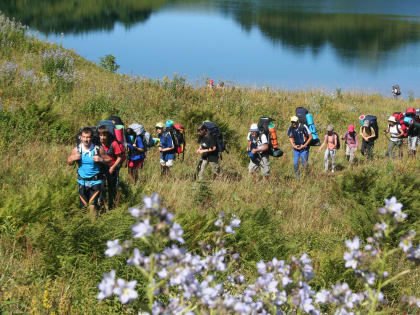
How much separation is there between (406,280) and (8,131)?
9.10m

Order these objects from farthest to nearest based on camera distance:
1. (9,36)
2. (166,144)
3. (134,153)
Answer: (9,36) < (166,144) < (134,153)

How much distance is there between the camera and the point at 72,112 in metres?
14.0

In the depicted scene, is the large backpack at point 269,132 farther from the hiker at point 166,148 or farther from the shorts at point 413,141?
the shorts at point 413,141

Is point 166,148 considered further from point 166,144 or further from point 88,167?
point 88,167

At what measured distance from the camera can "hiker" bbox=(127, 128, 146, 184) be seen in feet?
30.1

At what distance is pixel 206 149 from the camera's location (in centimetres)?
1035

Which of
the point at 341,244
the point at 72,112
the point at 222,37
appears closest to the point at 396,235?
the point at 341,244

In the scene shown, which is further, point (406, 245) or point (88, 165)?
point (88, 165)

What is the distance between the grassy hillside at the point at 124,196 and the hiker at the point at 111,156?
234 mm

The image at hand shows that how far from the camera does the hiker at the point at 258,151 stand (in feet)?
34.4

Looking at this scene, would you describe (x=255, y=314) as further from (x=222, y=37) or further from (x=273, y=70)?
(x=222, y=37)

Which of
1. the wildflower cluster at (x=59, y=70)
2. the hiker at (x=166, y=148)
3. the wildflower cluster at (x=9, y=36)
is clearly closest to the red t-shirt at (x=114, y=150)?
the hiker at (x=166, y=148)

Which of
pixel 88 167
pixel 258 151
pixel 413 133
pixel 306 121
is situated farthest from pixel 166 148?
pixel 413 133

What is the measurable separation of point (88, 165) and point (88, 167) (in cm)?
3
